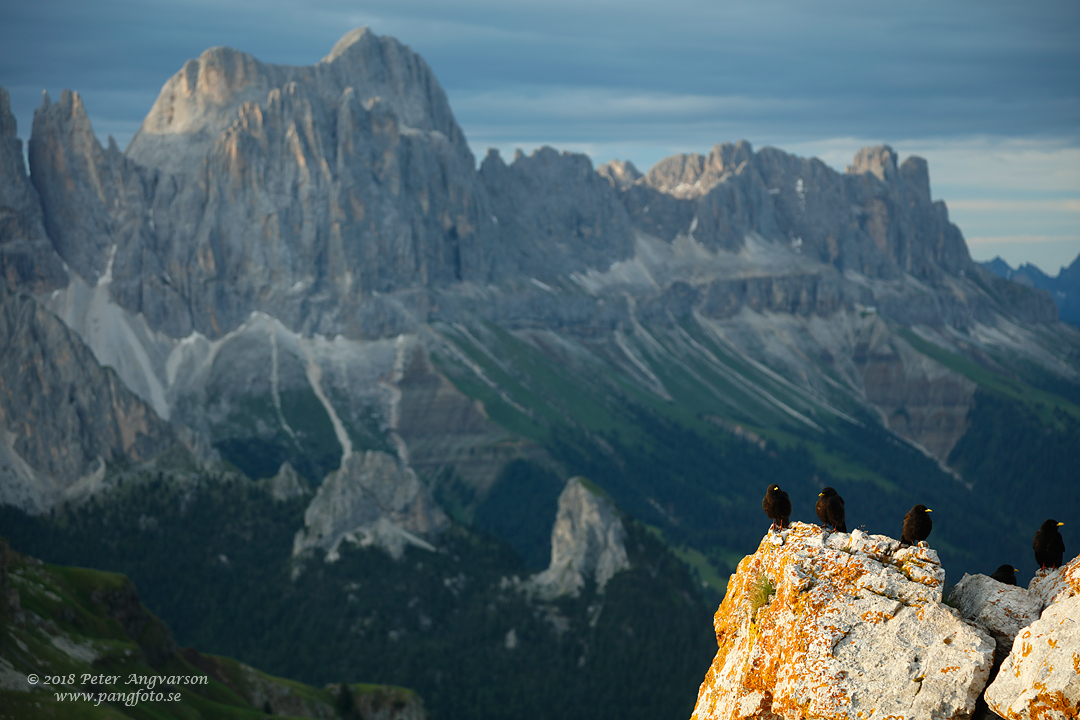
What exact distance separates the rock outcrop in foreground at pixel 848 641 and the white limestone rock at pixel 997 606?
→ 1.18m

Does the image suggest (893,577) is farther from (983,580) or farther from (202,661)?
(202,661)

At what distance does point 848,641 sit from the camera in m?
35.4

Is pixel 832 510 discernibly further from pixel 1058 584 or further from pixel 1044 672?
pixel 1044 672

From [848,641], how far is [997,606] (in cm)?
512

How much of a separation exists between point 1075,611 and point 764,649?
9.67 meters

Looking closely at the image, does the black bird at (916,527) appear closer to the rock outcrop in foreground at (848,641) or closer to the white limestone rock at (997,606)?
the rock outcrop in foreground at (848,641)

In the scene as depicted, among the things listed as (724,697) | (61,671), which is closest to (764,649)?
(724,697)

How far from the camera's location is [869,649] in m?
35.0

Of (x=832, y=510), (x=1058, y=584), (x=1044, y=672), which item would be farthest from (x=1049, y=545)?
(x=1044, y=672)

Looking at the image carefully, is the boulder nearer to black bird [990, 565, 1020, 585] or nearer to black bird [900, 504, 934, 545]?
black bird [900, 504, 934, 545]

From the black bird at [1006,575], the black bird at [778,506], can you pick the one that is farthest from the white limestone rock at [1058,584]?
the black bird at [778,506]

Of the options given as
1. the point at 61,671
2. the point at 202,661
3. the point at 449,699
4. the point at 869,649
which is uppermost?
the point at 869,649

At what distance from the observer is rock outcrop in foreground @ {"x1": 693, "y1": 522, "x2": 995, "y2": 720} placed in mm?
33906

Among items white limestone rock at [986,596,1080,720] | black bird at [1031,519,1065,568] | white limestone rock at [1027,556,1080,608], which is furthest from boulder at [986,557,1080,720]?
black bird at [1031,519,1065,568]
